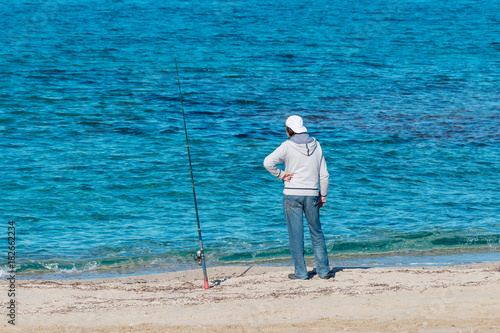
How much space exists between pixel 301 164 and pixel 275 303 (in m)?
1.52

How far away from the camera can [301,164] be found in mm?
6836

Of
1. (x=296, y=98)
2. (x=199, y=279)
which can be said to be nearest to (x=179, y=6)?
(x=296, y=98)

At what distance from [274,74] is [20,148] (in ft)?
41.6

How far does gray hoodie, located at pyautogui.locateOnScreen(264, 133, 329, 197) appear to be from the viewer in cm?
683

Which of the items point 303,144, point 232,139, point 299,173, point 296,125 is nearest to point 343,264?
point 299,173

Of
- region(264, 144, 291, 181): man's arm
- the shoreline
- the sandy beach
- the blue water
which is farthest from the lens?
the blue water

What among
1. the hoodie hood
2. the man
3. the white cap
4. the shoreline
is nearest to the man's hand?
the man

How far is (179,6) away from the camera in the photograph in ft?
150

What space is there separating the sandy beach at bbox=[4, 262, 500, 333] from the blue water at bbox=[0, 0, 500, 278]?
56.7 inches

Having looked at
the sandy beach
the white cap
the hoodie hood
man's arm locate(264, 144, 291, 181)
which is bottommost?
the sandy beach

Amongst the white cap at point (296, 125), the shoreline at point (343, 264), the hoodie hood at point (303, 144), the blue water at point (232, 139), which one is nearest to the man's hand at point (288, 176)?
the hoodie hood at point (303, 144)

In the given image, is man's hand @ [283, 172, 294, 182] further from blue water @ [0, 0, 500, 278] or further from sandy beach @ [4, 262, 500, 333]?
blue water @ [0, 0, 500, 278]

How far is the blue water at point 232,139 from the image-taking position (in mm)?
10134

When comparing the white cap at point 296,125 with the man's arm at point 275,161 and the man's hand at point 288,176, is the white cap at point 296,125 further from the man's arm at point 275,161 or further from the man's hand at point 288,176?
the man's hand at point 288,176
